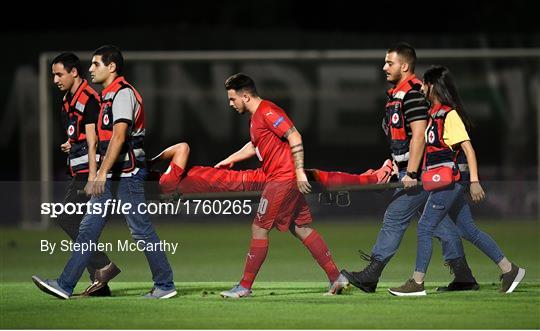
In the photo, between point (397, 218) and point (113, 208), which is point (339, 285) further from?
point (113, 208)

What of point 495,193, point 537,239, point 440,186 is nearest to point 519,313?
point 440,186

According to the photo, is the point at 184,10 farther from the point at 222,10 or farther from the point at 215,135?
the point at 215,135

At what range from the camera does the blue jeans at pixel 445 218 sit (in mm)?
12578

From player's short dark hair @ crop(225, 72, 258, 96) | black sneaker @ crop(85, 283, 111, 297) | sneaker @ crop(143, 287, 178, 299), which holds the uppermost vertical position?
player's short dark hair @ crop(225, 72, 258, 96)

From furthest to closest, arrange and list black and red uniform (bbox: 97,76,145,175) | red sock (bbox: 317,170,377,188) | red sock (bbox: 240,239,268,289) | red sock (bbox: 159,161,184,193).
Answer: red sock (bbox: 317,170,377,188), red sock (bbox: 159,161,184,193), red sock (bbox: 240,239,268,289), black and red uniform (bbox: 97,76,145,175)

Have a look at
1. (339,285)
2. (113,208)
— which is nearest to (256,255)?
(339,285)

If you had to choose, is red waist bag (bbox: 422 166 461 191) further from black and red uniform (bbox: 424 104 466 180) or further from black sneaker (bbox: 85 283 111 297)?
black sneaker (bbox: 85 283 111 297)

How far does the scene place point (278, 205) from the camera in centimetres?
1236

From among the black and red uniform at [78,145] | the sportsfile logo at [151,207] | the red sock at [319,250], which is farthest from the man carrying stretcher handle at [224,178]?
the black and red uniform at [78,145]

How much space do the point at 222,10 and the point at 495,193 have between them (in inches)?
376

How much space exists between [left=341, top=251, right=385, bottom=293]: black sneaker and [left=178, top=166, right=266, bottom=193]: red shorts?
112cm

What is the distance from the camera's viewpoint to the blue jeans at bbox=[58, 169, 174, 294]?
12.2m

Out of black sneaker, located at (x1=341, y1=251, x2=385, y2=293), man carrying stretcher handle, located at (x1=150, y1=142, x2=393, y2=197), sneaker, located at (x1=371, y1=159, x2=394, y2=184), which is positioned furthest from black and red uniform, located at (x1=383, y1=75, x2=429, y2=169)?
black sneaker, located at (x1=341, y1=251, x2=385, y2=293)

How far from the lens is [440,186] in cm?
1257
